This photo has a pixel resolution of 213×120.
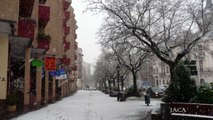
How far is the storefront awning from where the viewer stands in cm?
2114

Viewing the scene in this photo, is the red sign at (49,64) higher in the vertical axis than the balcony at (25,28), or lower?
lower

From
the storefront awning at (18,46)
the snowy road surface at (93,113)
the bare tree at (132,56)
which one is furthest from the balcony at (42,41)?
the bare tree at (132,56)

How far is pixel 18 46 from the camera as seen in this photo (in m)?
23.7

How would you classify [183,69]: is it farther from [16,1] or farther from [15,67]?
[15,67]

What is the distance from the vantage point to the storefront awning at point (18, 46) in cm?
2114

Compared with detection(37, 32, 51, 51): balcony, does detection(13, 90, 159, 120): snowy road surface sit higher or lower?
lower

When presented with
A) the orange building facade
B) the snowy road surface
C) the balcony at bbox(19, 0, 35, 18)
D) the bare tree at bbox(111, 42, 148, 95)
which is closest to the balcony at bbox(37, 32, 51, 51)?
the orange building facade

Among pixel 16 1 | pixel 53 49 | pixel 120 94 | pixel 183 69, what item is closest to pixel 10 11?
pixel 16 1

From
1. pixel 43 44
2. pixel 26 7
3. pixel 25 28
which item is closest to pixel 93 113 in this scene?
pixel 25 28

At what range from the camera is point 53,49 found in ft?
120

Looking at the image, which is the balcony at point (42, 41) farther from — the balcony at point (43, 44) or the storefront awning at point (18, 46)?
the storefront awning at point (18, 46)

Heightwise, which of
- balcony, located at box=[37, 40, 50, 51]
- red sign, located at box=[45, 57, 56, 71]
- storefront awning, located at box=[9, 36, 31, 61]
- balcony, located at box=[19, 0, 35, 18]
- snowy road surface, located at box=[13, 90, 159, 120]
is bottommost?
snowy road surface, located at box=[13, 90, 159, 120]

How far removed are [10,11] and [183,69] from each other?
8425 millimetres

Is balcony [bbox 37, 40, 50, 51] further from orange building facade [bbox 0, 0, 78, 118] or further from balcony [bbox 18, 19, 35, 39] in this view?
balcony [bbox 18, 19, 35, 39]
